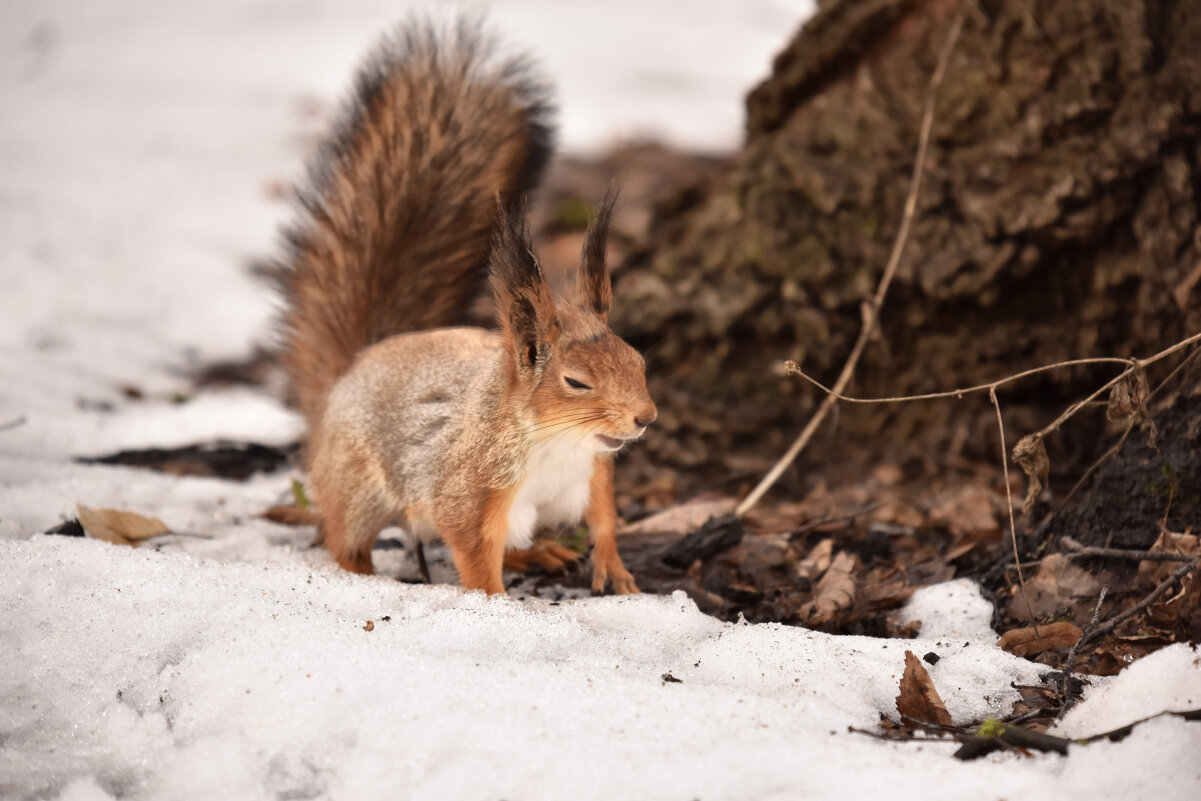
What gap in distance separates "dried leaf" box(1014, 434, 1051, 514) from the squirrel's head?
0.92 meters

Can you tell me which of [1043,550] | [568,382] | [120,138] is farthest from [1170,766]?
[120,138]

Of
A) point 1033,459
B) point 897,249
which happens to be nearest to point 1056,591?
point 1033,459

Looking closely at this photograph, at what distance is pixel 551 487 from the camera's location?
2.85 m

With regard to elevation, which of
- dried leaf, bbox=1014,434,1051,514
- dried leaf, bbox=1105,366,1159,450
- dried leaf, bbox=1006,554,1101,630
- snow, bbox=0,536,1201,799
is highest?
dried leaf, bbox=1105,366,1159,450

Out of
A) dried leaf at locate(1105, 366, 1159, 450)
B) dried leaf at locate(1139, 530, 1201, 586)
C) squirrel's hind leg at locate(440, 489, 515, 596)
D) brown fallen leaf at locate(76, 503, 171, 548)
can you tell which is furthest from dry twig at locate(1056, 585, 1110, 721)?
brown fallen leaf at locate(76, 503, 171, 548)

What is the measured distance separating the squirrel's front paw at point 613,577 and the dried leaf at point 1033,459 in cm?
114

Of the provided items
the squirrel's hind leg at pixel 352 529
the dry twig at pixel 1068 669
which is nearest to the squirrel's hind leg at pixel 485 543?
the squirrel's hind leg at pixel 352 529

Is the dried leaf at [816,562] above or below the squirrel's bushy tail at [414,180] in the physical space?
below

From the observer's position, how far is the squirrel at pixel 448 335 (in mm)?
2684

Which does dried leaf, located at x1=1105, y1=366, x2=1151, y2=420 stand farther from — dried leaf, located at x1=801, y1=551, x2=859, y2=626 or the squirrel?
the squirrel

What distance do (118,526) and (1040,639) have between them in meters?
2.65

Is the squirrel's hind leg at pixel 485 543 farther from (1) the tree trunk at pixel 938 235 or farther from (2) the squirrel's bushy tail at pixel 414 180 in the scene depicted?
(1) the tree trunk at pixel 938 235

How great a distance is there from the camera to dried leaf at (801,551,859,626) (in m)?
2.68

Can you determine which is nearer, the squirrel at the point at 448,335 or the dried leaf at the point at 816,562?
the squirrel at the point at 448,335
